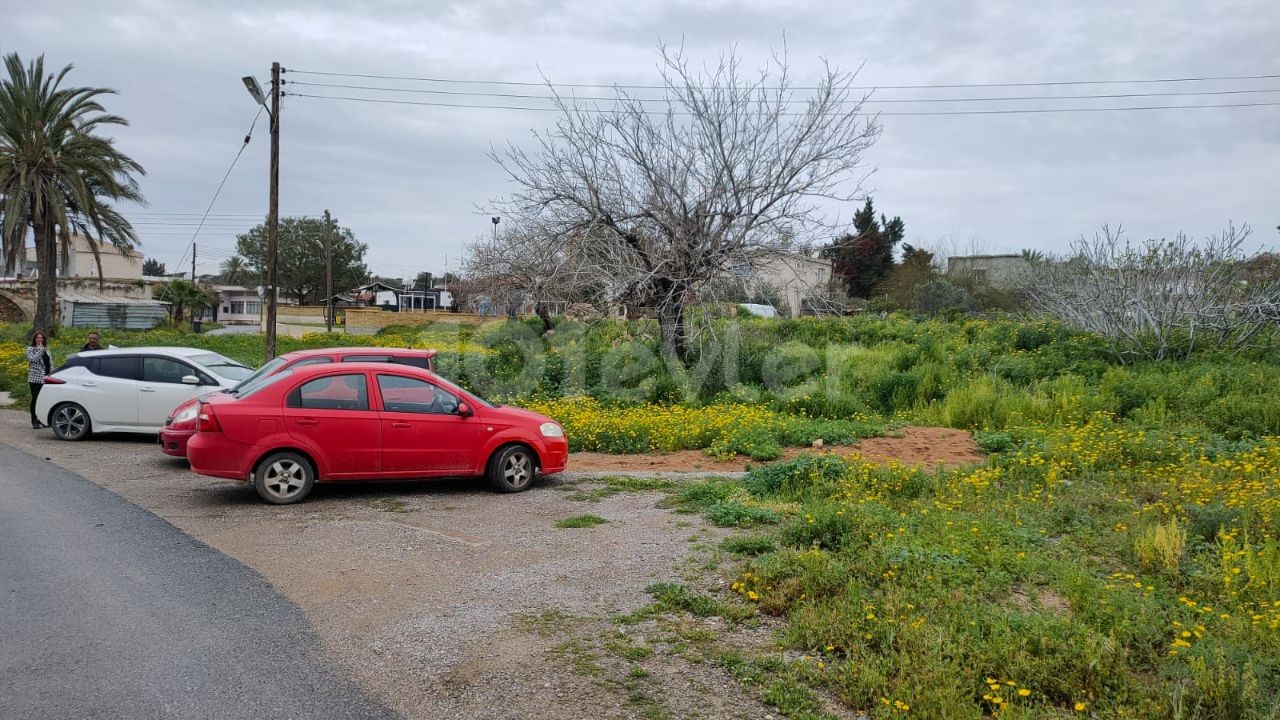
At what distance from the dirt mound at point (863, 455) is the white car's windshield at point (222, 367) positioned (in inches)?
233

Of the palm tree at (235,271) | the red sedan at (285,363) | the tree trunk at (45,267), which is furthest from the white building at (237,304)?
the red sedan at (285,363)

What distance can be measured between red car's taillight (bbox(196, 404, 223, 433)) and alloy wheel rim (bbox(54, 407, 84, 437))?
7.01 metres

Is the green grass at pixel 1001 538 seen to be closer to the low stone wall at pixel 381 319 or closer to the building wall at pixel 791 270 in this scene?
the building wall at pixel 791 270

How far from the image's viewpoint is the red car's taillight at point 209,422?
851 centimetres

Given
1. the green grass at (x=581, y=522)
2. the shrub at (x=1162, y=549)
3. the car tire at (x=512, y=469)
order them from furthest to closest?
1. the car tire at (x=512, y=469)
2. the green grass at (x=581, y=522)
3. the shrub at (x=1162, y=549)

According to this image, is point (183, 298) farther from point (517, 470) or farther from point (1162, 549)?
point (1162, 549)

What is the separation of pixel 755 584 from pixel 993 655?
5.83 ft

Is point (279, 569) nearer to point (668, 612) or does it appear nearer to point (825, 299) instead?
point (668, 612)

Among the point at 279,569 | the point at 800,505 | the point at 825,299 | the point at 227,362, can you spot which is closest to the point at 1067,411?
the point at 825,299

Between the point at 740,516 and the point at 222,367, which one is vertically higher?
the point at 222,367

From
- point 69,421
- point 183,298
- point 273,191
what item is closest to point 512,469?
point 69,421

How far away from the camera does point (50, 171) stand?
1081 inches

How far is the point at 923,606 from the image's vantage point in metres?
5.36

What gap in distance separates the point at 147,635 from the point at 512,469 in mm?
4862
